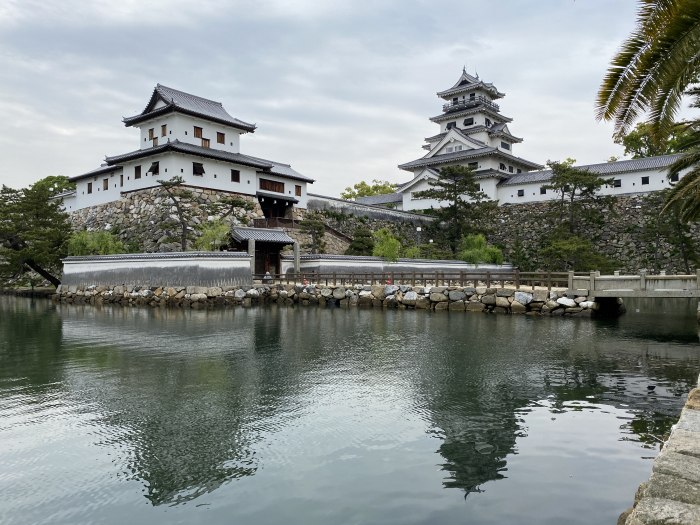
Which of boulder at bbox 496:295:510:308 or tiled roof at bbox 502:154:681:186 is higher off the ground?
tiled roof at bbox 502:154:681:186

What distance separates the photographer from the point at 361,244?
43125mm

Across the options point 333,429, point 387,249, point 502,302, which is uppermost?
point 387,249

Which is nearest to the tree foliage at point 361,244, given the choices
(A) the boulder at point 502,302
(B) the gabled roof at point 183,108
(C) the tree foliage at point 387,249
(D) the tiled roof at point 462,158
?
(C) the tree foliage at point 387,249

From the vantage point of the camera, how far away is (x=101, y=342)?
672 inches

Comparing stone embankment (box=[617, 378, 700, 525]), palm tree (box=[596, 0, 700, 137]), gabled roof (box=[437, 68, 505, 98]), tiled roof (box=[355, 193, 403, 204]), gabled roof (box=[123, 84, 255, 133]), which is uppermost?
gabled roof (box=[437, 68, 505, 98])

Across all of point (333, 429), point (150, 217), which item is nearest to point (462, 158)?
point (150, 217)

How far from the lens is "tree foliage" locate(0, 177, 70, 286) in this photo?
1494 inches

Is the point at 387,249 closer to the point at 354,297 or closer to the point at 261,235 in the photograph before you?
the point at 354,297

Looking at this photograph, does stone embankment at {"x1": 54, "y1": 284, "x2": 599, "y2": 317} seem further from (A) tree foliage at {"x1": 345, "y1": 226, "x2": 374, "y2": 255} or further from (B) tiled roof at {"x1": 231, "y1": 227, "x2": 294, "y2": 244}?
(A) tree foliage at {"x1": 345, "y1": 226, "x2": 374, "y2": 255}

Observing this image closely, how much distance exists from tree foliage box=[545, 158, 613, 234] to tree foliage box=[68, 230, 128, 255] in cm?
3542

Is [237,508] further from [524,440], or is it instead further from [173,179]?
[173,179]

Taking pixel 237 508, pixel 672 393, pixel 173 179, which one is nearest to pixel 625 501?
pixel 237 508

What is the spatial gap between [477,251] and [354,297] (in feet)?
53.7

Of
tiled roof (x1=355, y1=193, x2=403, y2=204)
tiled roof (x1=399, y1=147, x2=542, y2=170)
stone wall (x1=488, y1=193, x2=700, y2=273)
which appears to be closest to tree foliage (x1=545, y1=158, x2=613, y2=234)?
stone wall (x1=488, y1=193, x2=700, y2=273)
